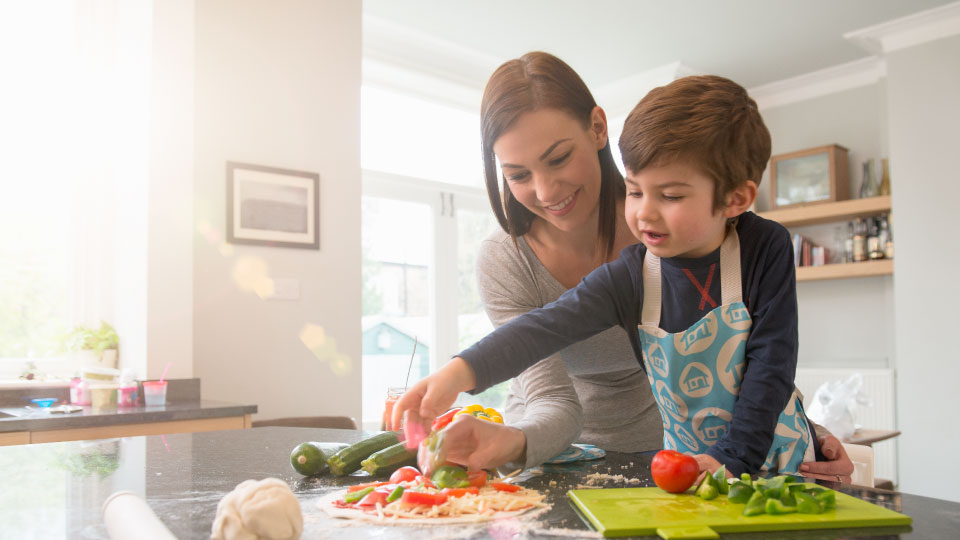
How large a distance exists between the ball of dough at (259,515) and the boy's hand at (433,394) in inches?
12.7

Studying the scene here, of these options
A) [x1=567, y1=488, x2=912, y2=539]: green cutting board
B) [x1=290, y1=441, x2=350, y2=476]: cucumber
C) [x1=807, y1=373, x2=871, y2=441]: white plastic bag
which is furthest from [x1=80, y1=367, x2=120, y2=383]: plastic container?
[x1=807, y1=373, x2=871, y2=441]: white plastic bag

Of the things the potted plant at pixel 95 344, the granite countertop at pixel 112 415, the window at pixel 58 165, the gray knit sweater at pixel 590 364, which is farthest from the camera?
the window at pixel 58 165

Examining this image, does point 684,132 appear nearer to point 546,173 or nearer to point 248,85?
point 546,173

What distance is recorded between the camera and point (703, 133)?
1.13 meters

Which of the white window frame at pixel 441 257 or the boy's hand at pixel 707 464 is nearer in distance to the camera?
the boy's hand at pixel 707 464

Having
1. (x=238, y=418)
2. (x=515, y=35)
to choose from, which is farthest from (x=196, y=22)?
(x=515, y=35)

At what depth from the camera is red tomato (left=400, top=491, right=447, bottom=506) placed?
88 cm

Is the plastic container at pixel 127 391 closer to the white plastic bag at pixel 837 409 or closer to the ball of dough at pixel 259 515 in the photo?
the ball of dough at pixel 259 515

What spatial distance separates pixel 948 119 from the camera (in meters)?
5.03

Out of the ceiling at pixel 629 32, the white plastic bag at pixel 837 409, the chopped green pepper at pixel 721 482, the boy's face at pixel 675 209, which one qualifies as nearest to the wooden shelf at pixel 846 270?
the white plastic bag at pixel 837 409

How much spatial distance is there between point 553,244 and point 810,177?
543 cm

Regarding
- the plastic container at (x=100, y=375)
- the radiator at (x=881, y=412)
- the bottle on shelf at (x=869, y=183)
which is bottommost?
the radiator at (x=881, y=412)

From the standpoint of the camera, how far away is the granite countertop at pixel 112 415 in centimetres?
231

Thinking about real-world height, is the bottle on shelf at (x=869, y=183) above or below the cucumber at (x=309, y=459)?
above
